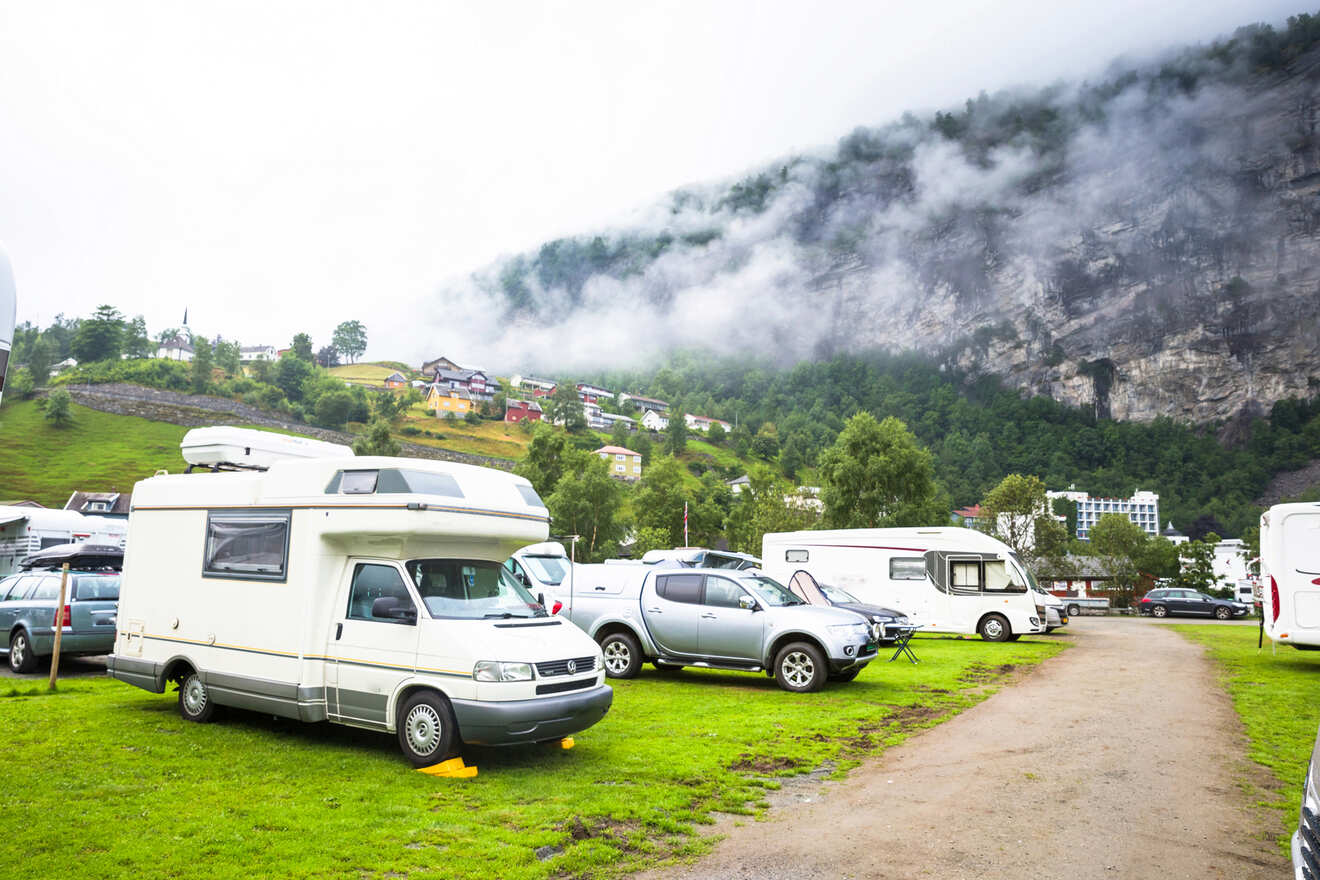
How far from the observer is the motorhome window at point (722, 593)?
500 inches

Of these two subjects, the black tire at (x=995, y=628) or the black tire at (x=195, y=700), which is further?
the black tire at (x=995, y=628)

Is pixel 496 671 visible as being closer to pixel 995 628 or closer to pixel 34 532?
pixel 995 628

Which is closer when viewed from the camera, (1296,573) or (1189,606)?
(1296,573)

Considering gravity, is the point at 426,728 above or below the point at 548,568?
below

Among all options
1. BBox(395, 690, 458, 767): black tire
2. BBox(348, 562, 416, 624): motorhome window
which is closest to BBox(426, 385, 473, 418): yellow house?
BBox(348, 562, 416, 624): motorhome window

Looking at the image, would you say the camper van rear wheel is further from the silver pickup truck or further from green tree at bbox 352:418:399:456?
green tree at bbox 352:418:399:456

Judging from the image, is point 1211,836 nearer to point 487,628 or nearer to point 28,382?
point 487,628

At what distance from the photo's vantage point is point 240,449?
9.30 metres

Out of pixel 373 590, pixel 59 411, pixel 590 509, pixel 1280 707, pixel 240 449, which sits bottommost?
pixel 1280 707

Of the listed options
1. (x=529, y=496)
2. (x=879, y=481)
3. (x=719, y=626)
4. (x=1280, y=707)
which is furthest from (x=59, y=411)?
(x=1280, y=707)

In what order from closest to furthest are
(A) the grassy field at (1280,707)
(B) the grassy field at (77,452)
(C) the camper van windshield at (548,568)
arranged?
1. (A) the grassy field at (1280,707)
2. (C) the camper van windshield at (548,568)
3. (B) the grassy field at (77,452)

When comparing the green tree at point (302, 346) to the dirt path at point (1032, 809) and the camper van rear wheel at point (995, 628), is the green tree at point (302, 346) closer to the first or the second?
the camper van rear wheel at point (995, 628)

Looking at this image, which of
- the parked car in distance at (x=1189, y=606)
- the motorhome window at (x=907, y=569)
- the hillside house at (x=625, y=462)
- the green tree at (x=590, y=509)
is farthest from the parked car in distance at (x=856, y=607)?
the hillside house at (x=625, y=462)

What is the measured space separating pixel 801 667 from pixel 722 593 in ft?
5.34
